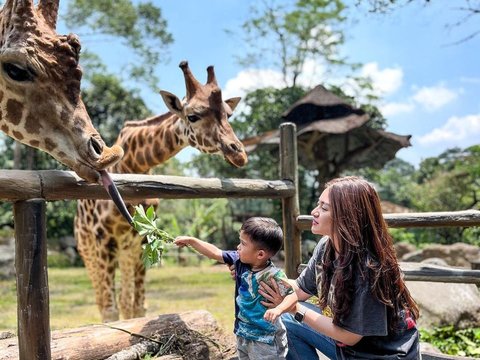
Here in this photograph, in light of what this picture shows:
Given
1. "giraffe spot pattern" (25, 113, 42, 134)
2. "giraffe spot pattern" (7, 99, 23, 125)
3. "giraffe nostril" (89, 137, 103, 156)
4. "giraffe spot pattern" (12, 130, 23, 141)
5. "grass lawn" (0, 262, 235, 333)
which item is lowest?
"grass lawn" (0, 262, 235, 333)

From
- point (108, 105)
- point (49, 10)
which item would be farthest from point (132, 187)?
point (108, 105)

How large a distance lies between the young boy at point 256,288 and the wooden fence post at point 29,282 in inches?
40.6

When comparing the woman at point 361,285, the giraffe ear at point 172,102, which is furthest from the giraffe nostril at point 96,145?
the giraffe ear at point 172,102

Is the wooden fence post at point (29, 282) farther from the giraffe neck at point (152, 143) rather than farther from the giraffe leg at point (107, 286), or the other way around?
the giraffe leg at point (107, 286)

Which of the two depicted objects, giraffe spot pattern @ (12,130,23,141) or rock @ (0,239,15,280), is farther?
rock @ (0,239,15,280)

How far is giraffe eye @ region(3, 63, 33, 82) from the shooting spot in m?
2.72

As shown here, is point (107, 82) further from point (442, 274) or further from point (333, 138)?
point (442, 274)

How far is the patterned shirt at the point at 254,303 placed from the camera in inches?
107

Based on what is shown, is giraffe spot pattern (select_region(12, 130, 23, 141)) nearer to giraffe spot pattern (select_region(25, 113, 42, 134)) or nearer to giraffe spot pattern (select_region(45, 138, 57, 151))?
giraffe spot pattern (select_region(25, 113, 42, 134))

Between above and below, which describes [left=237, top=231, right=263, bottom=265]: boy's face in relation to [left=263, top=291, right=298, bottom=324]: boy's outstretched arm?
above

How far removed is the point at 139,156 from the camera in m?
4.83

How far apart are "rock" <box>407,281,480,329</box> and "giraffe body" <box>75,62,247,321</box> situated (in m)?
3.61

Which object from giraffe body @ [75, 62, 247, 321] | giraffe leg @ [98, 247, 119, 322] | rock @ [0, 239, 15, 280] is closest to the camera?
giraffe body @ [75, 62, 247, 321]

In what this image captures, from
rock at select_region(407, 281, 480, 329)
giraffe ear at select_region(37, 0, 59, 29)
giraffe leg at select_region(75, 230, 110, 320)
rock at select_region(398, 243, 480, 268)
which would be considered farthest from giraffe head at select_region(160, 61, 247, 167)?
rock at select_region(398, 243, 480, 268)
